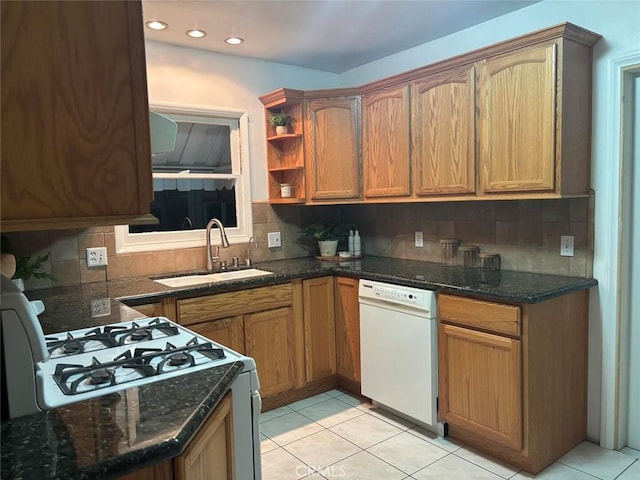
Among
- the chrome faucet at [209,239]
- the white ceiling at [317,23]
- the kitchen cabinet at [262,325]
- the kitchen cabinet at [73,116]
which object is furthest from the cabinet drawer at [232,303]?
the kitchen cabinet at [73,116]

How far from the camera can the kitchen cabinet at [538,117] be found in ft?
7.75

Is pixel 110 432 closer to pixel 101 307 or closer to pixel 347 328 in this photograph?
pixel 101 307

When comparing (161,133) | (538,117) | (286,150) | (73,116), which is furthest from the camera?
(286,150)

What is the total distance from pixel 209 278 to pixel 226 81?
149 centimetres

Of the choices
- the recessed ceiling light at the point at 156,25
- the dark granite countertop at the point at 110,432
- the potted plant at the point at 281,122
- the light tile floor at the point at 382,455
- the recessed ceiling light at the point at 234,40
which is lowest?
the light tile floor at the point at 382,455

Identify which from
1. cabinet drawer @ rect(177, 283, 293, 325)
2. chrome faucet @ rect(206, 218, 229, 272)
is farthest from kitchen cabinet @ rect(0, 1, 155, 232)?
chrome faucet @ rect(206, 218, 229, 272)

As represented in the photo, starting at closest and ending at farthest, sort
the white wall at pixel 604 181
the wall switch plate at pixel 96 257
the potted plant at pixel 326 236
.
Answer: the white wall at pixel 604 181, the wall switch plate at pixel 96 257, the potted plant at pixel 326 236

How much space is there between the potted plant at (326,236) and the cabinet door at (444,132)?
0.92m

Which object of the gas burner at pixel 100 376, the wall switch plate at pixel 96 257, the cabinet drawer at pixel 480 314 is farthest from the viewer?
the wall switch plate at pixel 96 257

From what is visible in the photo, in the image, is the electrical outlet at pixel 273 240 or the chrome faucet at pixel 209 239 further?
the electrical outlet at pixel 273 240

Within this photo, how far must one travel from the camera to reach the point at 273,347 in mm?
3107

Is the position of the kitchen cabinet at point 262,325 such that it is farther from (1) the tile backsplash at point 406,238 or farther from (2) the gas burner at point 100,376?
(2) the gas burner at point 100,376

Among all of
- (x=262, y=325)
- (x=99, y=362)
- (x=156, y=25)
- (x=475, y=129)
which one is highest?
(x=156, y=25)

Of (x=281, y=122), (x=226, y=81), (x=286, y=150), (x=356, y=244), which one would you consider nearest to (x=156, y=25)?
(x=226, y=81)
